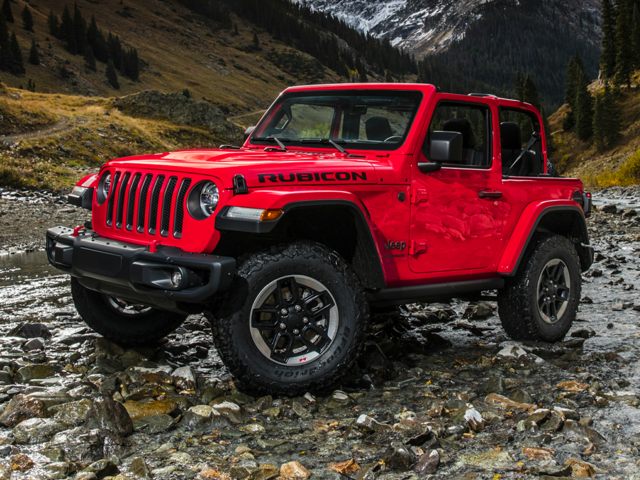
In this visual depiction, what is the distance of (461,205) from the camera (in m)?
6.66

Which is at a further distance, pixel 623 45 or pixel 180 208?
pixel 623 45

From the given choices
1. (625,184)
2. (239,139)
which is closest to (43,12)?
(239,139)

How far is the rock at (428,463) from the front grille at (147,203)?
7.84ft

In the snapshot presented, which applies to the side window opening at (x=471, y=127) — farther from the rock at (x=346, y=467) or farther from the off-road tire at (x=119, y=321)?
the rock at (x=346, y=467)

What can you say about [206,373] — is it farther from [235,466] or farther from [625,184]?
[625,184]

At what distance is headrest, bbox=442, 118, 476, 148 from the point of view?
287 inches

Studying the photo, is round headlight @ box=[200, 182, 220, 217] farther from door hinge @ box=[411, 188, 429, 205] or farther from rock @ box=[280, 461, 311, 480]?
rock @ box=[280, 461, 311, 480]

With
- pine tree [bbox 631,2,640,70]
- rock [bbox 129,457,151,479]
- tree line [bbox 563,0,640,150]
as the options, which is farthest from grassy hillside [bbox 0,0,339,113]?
rock [bbox 129,457,151,479]

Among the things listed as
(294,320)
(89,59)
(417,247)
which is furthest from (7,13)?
(294,320)

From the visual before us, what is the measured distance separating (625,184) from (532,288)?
128ft

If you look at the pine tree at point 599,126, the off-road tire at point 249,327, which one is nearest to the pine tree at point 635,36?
the pine tree at point 599,126

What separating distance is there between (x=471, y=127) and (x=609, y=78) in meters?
114

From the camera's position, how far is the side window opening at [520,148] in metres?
8.19

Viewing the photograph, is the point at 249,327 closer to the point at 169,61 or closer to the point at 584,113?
the point at 584,113
